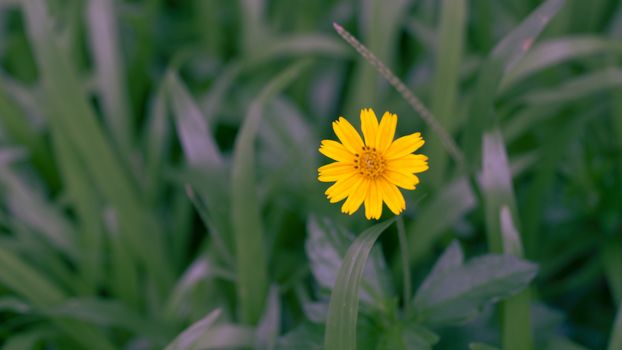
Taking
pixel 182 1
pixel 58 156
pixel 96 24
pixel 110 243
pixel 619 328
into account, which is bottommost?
pixel 619 328

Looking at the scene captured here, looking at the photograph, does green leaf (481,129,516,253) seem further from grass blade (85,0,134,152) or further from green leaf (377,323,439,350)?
grass blade (85,0,134,152)

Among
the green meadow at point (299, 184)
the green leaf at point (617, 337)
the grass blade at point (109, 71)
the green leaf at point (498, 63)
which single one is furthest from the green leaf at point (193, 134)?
the green leaf at point (617, 337)

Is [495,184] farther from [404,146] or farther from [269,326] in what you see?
[269,326]

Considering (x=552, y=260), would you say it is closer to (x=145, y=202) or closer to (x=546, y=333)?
(x=546, y=333)

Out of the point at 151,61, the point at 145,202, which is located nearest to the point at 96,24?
the point at 151,61

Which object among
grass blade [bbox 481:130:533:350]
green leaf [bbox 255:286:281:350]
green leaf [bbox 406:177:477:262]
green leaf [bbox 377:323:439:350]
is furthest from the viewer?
green leaf [bbox 406:177:477:262]

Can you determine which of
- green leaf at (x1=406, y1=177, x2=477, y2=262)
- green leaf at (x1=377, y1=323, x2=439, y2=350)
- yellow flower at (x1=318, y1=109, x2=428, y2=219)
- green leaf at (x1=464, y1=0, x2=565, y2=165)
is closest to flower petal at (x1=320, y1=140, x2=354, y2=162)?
yellow flower at (x1=318, y1=109, x2=428, y2=219)
